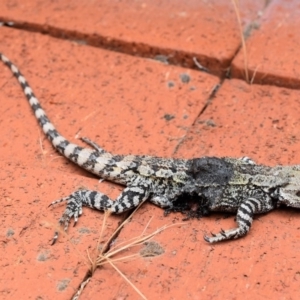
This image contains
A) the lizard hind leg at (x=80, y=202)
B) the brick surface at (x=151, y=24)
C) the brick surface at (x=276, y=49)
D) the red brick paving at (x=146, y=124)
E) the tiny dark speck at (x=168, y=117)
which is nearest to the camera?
the red brick paving at (x=146, y=124)

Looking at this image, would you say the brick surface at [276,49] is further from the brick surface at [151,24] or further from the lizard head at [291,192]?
the lizard head at [291,192]

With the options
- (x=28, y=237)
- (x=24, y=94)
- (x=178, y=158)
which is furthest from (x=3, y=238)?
(x=24, y=94)

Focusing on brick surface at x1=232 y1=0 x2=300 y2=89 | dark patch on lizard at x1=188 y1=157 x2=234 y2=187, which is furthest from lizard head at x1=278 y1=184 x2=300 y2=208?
brick surface at x1=232 y1=0 x2=300 y2=89

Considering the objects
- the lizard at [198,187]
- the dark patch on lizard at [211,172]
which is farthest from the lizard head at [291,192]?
the dark patch on lizard at [211,172]

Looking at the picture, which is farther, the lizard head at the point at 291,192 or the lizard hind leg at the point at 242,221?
the lizard head at the point at 291,192

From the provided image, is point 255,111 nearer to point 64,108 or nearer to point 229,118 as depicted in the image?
point 229,118

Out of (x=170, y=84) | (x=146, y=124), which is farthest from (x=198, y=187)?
(x=170, y=84)

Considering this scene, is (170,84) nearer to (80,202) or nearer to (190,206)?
(190,206)

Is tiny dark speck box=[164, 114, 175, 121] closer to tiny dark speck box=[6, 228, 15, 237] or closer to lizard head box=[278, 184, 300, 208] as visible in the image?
lizard head box=[278, 184, 300, 208]
